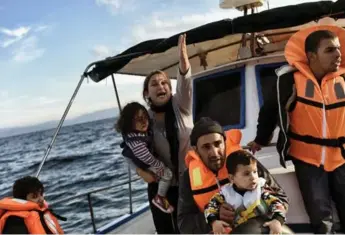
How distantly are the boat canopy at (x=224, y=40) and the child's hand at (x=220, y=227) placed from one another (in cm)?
216

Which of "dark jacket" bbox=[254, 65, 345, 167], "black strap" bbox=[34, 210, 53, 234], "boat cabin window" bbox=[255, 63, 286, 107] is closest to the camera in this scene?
"dark jacket" bbox=[254, 65, 345, 167]

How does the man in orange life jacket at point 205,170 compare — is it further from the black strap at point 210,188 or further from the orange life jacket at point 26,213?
the orange life jacket at point 26,213

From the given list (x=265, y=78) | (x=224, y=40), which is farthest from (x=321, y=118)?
(x=224, y=40)

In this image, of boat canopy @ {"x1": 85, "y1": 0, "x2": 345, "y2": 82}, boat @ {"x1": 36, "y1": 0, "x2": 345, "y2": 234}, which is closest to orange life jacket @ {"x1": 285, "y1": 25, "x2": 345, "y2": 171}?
boat @ {"x1": 36, "y1": 0, "x2": 345, "y2": 234}

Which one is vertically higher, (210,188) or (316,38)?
(316,38)

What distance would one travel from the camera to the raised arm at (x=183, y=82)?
3.91m

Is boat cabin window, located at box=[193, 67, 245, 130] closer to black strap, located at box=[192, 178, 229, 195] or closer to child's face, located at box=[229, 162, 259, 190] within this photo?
black strap, located at box=[192, 178, 229, 195]

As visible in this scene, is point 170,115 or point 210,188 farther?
point 170,115

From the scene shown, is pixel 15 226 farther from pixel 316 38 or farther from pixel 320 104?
pixel 316 38

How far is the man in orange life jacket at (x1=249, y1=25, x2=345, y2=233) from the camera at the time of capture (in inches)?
129

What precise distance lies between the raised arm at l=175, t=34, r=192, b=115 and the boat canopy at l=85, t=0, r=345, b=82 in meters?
0.81

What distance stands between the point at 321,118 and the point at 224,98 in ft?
7.70

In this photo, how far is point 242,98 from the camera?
18.0 feet

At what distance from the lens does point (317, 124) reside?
10.8 ft
